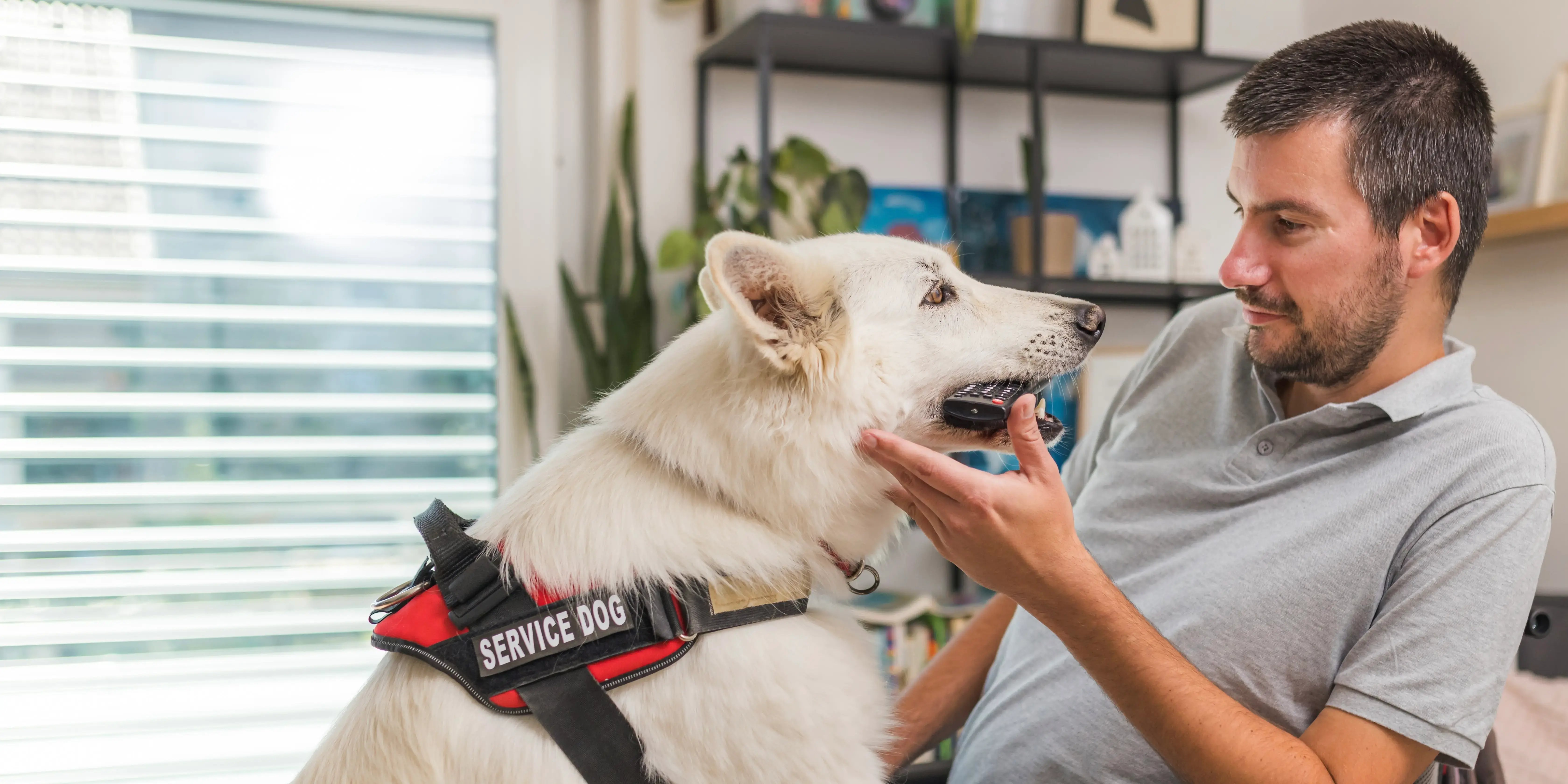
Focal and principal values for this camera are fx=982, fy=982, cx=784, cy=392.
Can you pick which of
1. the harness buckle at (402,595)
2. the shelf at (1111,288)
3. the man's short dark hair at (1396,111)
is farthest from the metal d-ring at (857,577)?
the shelf at (1111,288)

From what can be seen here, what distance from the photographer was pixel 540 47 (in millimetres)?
2867

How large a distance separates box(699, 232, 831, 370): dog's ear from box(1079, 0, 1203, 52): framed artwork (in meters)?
2.15

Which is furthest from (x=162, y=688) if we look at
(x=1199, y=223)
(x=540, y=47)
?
(x=1199, y=223)

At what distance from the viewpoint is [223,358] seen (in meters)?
2.65

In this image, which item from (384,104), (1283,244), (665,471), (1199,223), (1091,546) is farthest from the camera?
(1199,223)

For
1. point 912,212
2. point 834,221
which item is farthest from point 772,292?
point 912,212

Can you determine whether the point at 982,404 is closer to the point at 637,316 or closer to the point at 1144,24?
the point at 637,316

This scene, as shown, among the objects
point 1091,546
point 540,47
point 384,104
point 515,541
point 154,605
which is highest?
point 540,47

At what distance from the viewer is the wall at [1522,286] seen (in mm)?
2330

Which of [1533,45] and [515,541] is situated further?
[1533,45]

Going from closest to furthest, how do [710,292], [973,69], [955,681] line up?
[710,292] → [955,681] → [973,69]

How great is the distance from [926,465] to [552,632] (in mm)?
422

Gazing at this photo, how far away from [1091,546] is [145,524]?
2447mm

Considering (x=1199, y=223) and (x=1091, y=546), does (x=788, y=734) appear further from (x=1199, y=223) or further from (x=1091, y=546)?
(x=1199, y=223)
